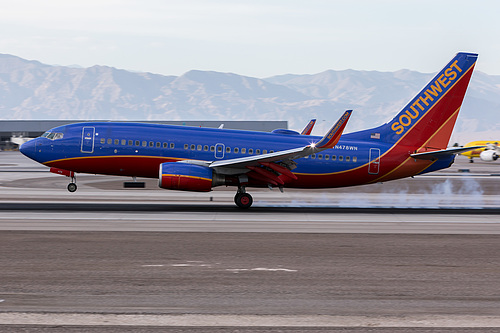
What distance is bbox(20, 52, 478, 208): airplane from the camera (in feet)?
101

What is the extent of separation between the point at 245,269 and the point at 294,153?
14220mm

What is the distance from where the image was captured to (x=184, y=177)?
29391mm

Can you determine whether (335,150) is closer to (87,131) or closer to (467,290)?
(87,131)

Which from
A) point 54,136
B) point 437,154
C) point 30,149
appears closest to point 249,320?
point 437,154

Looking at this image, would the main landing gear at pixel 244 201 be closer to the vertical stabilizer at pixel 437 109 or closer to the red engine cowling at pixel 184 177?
the red engine cowling at pixel 184 177

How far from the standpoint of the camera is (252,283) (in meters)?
14.2

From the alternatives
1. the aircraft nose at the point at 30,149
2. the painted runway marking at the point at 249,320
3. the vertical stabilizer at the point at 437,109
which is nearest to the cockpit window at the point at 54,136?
the aircraft nose at the point at 30,149

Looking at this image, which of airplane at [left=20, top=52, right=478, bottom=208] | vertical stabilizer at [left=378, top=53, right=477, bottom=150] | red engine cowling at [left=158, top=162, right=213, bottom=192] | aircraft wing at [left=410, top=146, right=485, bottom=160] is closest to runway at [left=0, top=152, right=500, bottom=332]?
red engine cowling at [left=158, top=162, right=213, bottom=192]

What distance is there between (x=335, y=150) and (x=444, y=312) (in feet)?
69.8

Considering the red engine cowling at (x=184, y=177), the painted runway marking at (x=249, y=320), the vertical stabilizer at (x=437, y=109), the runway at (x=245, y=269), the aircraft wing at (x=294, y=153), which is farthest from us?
the vertical stabilizer at (x=437, y=109)

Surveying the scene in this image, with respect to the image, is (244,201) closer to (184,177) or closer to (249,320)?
(184,177)

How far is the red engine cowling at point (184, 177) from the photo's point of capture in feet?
96.0

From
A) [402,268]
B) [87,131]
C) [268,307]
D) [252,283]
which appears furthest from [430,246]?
[87,131]

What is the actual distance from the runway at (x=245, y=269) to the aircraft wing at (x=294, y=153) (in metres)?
2.29
